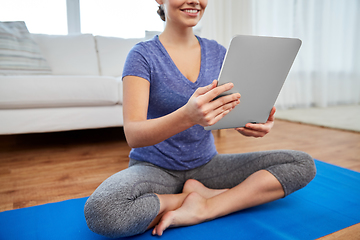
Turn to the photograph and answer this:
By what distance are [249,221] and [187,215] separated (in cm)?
19

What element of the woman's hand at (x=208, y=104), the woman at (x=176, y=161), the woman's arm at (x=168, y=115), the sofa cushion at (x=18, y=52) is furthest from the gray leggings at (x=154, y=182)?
the sofa cushion at (x=18, y=52)

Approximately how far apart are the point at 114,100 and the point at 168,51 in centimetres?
107

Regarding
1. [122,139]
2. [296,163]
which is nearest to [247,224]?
[296,163]

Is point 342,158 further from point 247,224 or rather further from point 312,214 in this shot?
point 247,224

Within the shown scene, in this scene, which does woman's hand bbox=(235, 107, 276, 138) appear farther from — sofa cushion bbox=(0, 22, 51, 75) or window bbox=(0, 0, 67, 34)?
window bbox=(0, 0, 67, 34)

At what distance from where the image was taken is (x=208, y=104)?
66cm

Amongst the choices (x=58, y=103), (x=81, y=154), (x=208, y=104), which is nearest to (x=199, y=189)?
(x=208, y=104)

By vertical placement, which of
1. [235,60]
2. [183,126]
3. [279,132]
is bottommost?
[279,132]

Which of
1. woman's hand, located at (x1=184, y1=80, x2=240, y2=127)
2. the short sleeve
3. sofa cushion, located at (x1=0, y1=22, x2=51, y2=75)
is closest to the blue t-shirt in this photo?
the short sleeve

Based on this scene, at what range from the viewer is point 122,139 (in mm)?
2248

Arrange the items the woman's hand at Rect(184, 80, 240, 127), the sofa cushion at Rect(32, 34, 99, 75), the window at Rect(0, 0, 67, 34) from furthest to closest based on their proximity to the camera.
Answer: the window at Rect(0, 0, 67, 34), the sofa cushion at Rect(32, 34, 99, 75), the woman's hand at Rect(184, 80, 240, 127)

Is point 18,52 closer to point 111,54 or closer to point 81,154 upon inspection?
point 111,54

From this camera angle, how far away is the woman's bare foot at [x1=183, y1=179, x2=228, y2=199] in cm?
96

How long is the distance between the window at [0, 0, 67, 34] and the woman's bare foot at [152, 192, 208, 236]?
265cm
